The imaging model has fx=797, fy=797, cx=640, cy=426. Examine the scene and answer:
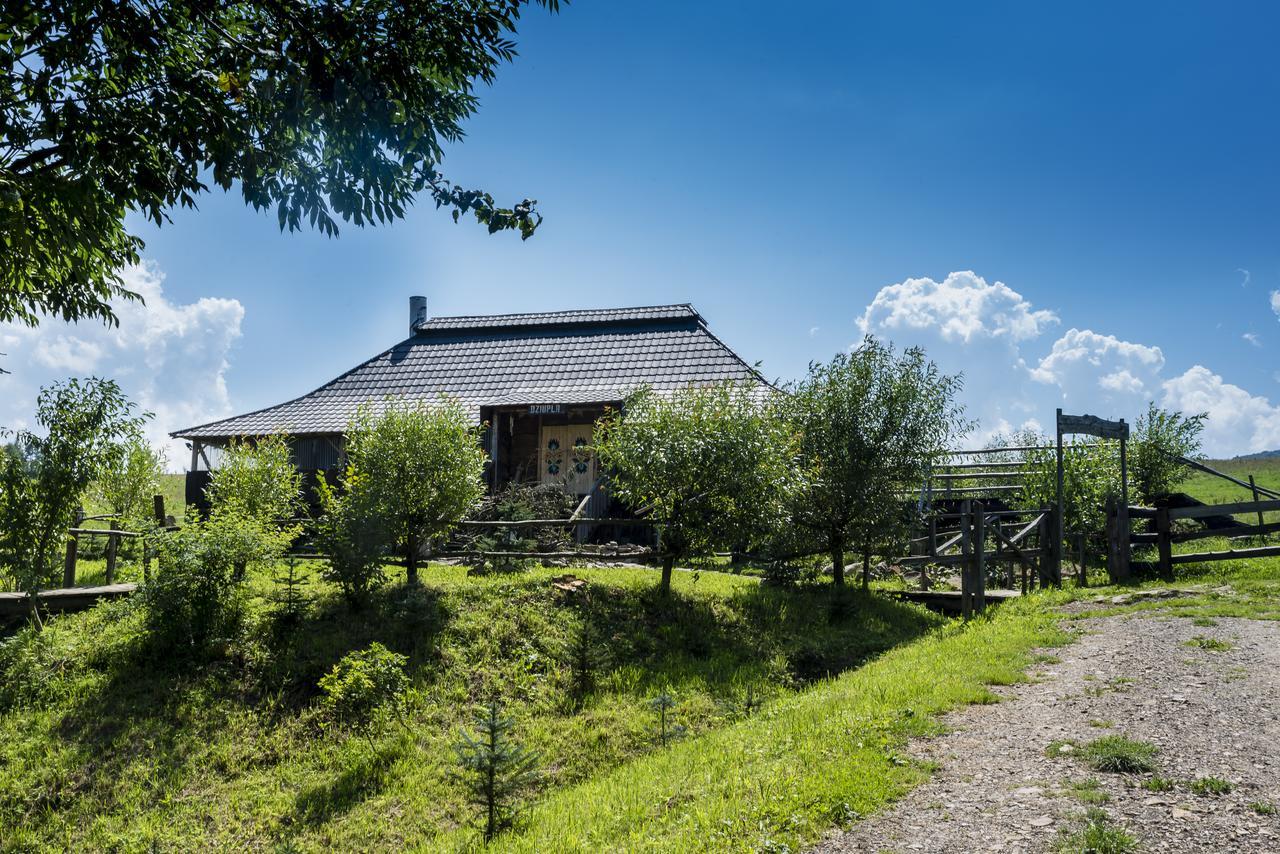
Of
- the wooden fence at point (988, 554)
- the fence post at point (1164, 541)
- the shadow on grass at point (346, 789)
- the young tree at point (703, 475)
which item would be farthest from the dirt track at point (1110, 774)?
the young tree at point (703, 475)

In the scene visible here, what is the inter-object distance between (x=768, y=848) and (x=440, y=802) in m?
4.74

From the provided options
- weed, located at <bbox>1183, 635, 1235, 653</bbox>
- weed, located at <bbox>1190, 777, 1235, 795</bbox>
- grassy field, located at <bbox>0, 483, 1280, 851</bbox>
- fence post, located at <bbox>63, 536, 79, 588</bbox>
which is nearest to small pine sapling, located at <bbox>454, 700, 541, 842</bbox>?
grassy field, located at <bbox>0, 483, 1280, 851</bbox>

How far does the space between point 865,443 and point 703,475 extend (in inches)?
160

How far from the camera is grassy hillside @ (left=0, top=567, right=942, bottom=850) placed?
846 cm

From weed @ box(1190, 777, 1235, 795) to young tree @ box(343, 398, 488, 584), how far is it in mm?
10881

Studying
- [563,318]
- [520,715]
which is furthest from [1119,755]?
[563,318]

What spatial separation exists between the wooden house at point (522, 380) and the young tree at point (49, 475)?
778 centimetres

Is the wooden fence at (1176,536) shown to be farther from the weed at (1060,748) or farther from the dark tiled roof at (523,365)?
the dark tiled roof at (523,365)

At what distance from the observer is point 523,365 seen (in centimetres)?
2488

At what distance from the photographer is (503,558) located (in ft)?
49.0

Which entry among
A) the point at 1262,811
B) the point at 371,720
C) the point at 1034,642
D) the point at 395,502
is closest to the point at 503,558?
the point at 395,502

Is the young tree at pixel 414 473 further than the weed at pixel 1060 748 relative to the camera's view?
Yes

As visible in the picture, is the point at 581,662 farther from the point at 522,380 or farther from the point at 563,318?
the point at 563,318

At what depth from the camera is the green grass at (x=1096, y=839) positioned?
14.8 ft
